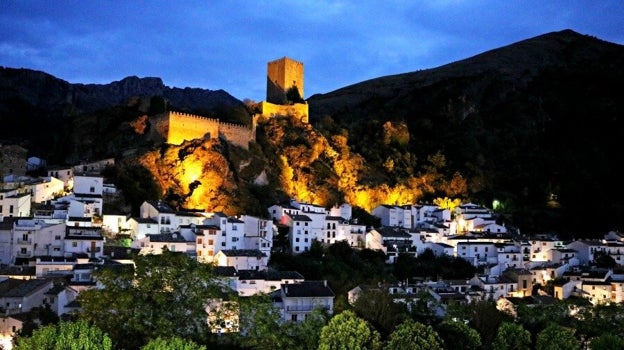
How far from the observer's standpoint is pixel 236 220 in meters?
52.1

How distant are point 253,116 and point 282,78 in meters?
15.0

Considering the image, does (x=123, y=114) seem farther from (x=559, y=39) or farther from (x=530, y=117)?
(x=559, y=39)

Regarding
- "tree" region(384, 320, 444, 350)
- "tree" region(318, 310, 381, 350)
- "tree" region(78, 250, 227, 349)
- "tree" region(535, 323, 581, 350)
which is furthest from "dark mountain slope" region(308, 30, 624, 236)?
"tree" region(78, 250, 227, 349)

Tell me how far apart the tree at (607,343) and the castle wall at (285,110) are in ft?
157

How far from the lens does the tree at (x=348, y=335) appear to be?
2931 cm

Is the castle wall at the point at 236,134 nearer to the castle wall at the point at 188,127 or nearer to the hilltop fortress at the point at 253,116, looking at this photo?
the hilltop fortress at the point at 253,116

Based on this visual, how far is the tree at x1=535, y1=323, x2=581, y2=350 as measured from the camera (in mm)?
33531

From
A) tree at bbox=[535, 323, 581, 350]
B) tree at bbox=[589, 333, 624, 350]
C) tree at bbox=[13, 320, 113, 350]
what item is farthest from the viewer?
tree at bbox=[589, 333, 624, 350]

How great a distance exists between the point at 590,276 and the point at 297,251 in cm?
2375

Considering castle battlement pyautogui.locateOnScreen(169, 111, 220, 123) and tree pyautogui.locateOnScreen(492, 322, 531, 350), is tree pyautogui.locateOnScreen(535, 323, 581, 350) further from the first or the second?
castle battlement pyautogui.locateOnScreen(169, 111, 220, 123)

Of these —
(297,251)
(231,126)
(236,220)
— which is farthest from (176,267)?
(231,126)

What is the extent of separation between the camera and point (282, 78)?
282ft

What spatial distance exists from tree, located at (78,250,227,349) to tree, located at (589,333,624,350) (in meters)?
20.4

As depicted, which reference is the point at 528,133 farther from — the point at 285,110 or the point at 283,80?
the point at 285,110
